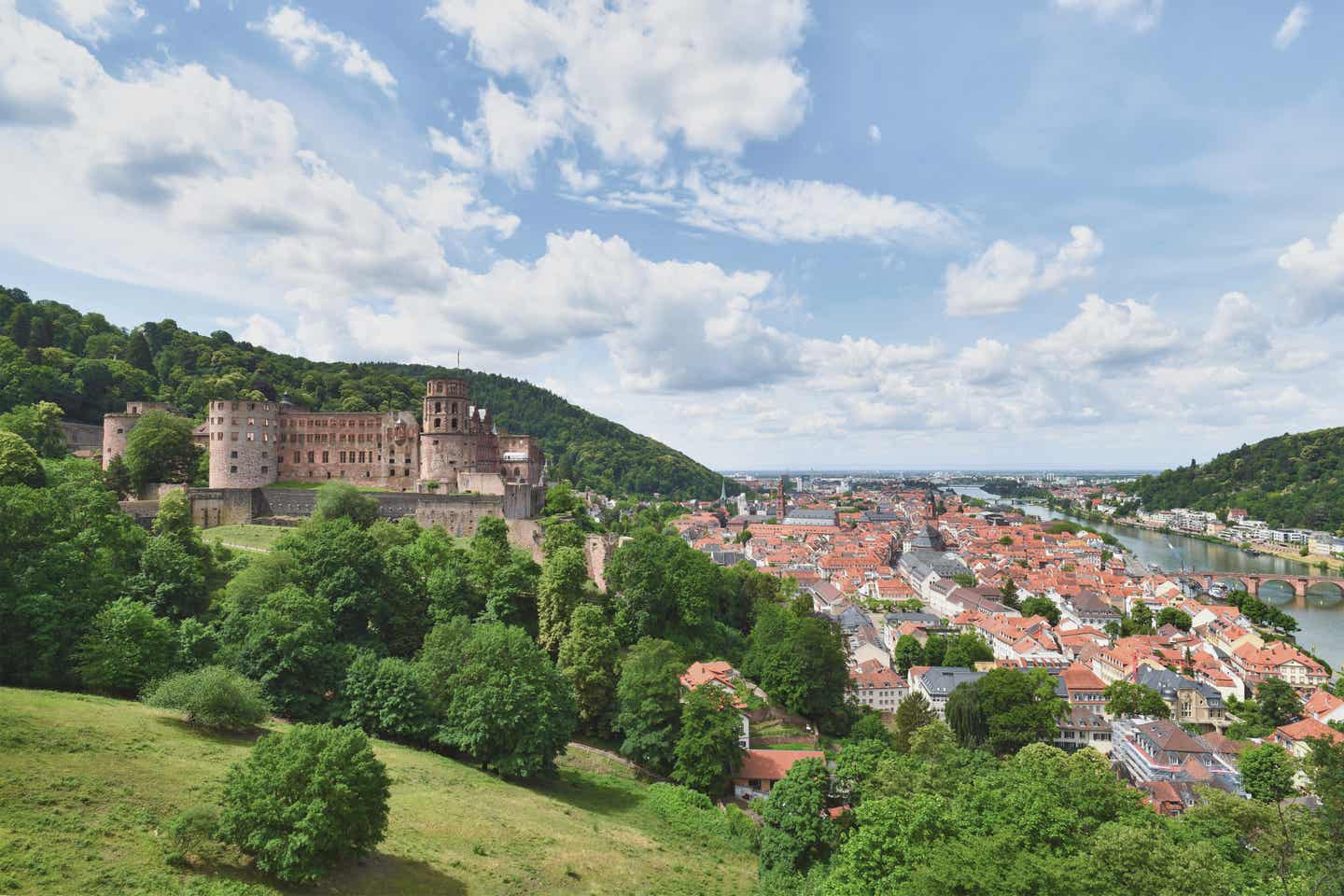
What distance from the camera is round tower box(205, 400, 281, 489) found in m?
50.2

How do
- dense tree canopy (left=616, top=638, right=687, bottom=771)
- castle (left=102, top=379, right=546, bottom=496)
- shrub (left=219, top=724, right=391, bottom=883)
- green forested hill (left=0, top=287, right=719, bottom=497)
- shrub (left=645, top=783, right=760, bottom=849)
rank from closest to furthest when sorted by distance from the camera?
shrub (left=219, top=724, right=391, bottom=883) → shrub (left=645, top=783, right=760, bottom=849) → dense tree canopy (left=616, top=638, right=687, bottom=771) → castle (left=102, top=379, right=546, bottom=496) → green forested hill (left=0, top=287, right=719, bottom=497)

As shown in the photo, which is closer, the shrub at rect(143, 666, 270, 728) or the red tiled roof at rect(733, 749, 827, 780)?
the shrub at rect(143, 666, 270, 728)

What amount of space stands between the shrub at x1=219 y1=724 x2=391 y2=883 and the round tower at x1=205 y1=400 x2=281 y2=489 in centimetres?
3886

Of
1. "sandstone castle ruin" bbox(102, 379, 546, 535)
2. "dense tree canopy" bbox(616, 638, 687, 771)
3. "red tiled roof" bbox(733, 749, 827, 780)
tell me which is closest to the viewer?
"dense tree canopy" bbox(616, 638, 687, 771)

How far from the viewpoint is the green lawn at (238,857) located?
1397 centimetres

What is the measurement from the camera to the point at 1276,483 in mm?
168500

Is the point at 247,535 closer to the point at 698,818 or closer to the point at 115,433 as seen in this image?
the point at 115,433

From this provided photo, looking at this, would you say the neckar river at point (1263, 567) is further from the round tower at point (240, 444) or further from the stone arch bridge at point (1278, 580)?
the round tower at point (240, 444)

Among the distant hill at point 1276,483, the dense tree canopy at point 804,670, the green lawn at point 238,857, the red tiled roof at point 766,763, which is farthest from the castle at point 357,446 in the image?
the distant hill at point 1276,483

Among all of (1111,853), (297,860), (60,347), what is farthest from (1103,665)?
(60,347)

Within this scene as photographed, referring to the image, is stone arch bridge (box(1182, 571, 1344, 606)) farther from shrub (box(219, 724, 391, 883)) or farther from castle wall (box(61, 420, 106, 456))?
castle wall (box(61, 420, 106, 456))

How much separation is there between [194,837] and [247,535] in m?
31.3

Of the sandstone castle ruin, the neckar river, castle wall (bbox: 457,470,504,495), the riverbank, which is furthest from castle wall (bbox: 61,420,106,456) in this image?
the riverbank

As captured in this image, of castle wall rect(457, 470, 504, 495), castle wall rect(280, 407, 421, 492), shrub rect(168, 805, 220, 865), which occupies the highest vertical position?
castle wall rect(280, 407, 421, 492)
